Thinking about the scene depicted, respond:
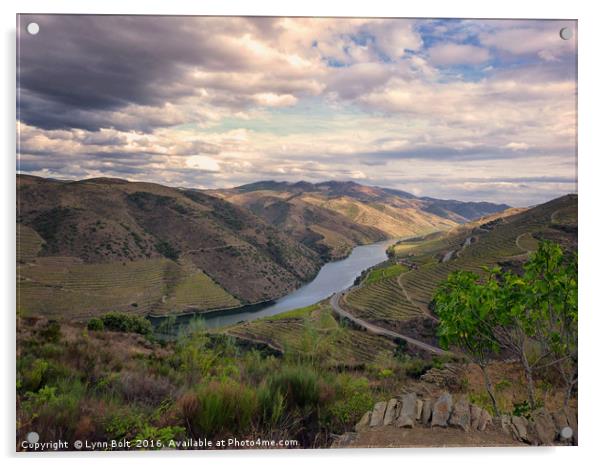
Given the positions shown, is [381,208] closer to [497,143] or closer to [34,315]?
[497,143]

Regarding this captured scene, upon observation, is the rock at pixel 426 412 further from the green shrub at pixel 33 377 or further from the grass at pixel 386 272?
the green shrub at pixel 33 377

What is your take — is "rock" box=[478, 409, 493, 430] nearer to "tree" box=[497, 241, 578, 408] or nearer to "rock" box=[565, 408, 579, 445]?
"tree" box=[497, 241, 578, 408]

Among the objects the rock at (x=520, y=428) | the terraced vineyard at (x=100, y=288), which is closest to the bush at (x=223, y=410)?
the terraced vineyard at (x=100, y=288)

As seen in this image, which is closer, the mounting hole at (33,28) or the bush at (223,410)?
the bush at (223,410)

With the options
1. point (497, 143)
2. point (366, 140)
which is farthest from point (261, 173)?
point (497, 143)

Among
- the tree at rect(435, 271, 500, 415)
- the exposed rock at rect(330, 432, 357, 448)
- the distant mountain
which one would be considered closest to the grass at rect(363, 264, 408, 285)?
the distant mountain
